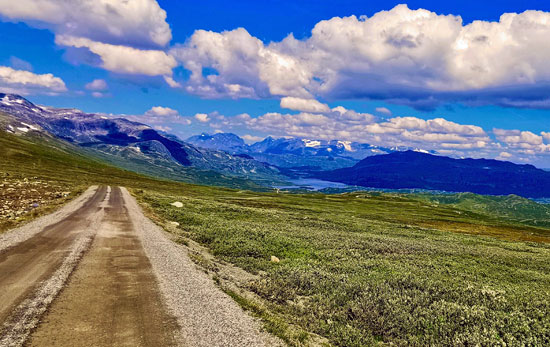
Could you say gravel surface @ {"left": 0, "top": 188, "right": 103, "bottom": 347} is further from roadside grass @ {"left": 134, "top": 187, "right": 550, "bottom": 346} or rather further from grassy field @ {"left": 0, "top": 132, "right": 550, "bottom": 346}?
roadside grass @ {"left": 134, "top": 187, "right": 550, "bottom": 346}

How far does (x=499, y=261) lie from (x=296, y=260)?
24.6 m

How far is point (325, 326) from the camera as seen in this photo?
14.5 m

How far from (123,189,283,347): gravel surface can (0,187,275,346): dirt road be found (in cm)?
4

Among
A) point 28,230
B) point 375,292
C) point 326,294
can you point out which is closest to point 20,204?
point 28,230

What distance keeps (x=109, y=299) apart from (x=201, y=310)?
13.8 ft

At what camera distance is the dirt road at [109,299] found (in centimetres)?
1133

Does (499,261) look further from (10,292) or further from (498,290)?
(10,292)

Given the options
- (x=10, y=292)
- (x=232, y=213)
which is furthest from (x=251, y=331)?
(x=232, y=213)

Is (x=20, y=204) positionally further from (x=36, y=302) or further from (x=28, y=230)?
(x=36, y=302)

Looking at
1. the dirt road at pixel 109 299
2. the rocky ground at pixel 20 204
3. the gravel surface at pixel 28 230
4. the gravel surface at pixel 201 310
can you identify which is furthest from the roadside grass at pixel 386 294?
the rocky ground at pixel 20 204

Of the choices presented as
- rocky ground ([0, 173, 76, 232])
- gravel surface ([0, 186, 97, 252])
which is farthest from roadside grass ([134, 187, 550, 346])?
rocky ground ([0, 173, 76, 232])

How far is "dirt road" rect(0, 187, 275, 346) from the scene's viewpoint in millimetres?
11328

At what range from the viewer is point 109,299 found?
14.3 metres

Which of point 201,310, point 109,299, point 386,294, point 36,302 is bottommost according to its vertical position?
point 386,294
